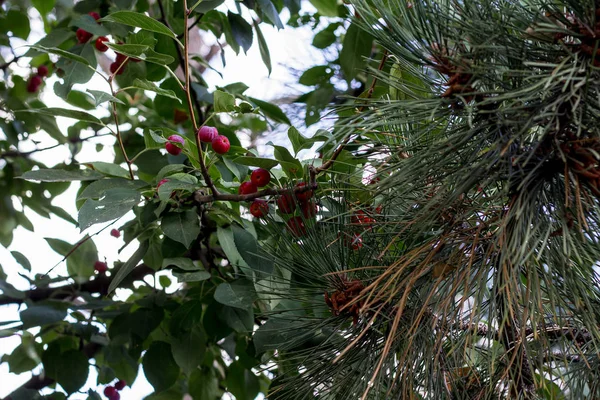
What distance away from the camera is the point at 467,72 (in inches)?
19.4

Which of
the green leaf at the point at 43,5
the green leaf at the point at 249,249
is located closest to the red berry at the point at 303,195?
the green leaf at the point at 249,249

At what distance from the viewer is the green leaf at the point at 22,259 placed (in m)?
1.30

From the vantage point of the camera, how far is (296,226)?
27.6 inches

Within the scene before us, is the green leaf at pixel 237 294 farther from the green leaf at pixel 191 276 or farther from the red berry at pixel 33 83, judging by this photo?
the red berry at pixel 33 83

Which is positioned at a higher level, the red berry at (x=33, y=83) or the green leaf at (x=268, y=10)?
the green leaf at (x=268, y=10)

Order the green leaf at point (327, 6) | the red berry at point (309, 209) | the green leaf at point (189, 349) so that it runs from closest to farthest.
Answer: the red berry at point (309, 209)
the green leaf at point (189, 349)
the green leaf at point (327, 6)

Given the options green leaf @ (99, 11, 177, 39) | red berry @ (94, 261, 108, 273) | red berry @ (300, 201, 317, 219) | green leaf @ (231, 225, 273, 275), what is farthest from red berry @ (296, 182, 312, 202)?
red berry @ (94, 261, 108, 273)

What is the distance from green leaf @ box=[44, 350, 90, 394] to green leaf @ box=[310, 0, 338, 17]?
2.47 feet

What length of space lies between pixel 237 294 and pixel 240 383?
38 cm

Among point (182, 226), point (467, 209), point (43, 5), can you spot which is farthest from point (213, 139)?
point (43, 5)

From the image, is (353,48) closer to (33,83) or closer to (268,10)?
(268,10)

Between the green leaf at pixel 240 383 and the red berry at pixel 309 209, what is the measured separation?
492 mm

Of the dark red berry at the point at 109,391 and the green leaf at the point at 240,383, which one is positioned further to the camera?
the dark red berry at the point at 109,391

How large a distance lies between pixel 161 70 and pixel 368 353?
74cm
